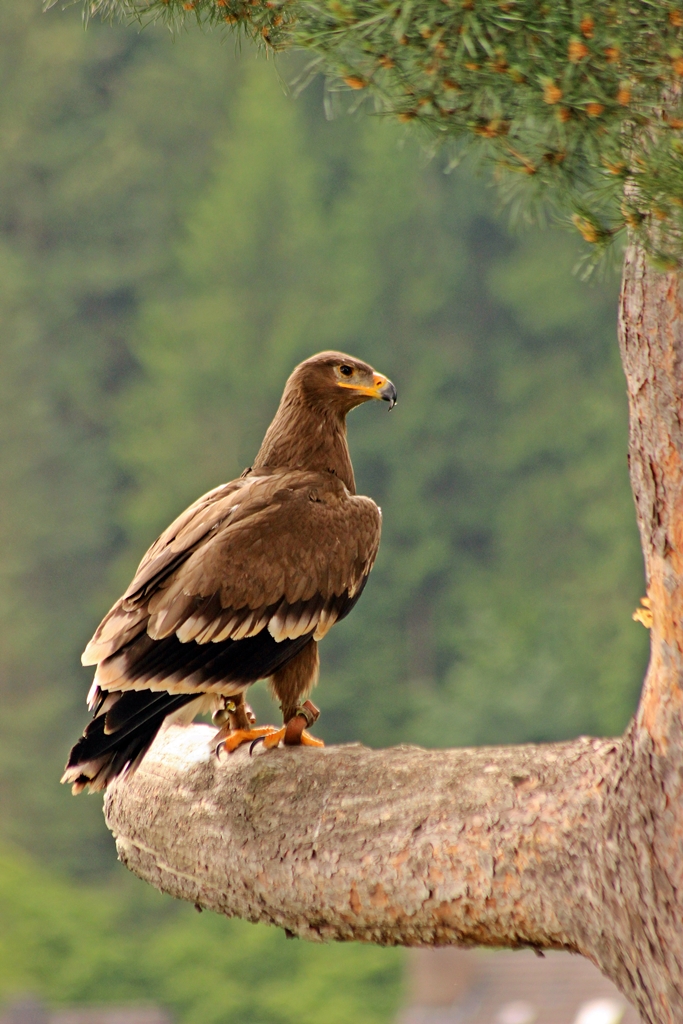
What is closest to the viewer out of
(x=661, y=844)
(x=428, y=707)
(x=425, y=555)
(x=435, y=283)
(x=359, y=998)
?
(x=661, y=844)

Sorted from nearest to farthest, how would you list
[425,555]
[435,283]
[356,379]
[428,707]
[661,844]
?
[661,844]
[356,379]
[428,707]
[425,555]
[435,283]

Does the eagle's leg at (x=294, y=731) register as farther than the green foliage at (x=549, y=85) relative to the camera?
Yes

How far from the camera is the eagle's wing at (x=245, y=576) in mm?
2936

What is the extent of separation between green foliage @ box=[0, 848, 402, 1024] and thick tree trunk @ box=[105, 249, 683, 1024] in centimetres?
1665

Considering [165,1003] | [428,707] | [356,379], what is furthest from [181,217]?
[356,379]

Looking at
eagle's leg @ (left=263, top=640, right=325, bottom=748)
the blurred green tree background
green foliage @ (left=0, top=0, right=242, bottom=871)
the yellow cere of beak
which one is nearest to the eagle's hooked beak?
the yellow cere of beak

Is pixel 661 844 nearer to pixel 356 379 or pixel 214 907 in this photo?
pixel 214 907

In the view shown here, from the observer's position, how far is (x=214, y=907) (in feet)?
10.1

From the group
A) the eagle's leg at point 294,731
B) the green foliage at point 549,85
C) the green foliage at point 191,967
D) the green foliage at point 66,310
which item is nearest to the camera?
the green foliage at point 549,85

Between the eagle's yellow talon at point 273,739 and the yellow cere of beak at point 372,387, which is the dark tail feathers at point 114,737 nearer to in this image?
the eagle's yellow talon at point 273,739

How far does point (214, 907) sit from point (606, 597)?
2098cm

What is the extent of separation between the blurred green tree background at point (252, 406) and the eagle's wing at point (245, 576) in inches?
689

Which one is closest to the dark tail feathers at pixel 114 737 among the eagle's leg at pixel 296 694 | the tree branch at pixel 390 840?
the tree branch at pixel 390 840

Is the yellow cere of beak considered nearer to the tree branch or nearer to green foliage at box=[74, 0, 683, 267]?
the tree branch
